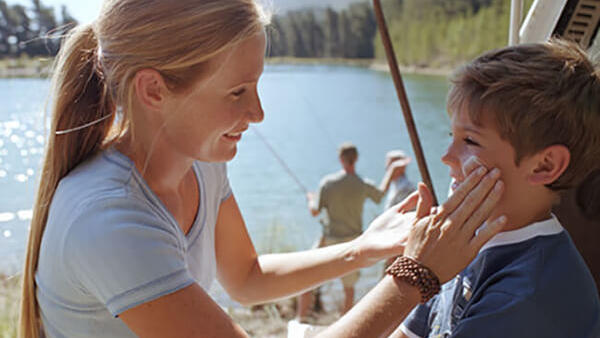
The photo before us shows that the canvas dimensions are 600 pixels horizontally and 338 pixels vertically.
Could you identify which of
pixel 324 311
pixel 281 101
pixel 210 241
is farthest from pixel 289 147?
pixel 210 241

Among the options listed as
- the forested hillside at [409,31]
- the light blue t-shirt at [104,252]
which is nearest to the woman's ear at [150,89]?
the light blue t-shirt at [104,252]

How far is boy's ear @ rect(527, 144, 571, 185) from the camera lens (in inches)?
49.6

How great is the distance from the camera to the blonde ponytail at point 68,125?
1290mm

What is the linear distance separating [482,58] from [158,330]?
928 millimetres

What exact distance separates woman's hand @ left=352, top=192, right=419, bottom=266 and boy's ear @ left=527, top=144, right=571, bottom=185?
1.04ft

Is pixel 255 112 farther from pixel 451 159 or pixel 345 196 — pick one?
pixel 345 196

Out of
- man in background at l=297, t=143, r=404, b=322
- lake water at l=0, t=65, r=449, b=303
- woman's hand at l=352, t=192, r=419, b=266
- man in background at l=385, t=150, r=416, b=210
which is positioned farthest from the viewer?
lake water at l=0, t=65, r=449, b=303

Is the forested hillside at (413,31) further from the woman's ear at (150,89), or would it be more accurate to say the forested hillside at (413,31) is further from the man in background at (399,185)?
the woman's ear at (150,89)

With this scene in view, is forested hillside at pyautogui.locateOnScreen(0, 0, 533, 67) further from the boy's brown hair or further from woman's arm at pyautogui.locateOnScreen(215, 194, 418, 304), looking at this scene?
the boy's brown hair

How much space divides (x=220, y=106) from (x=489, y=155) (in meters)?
0.61

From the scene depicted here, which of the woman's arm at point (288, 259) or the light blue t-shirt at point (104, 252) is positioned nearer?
the light blue t-shirt at point (104, 252)

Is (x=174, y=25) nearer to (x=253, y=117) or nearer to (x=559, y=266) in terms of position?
(x=253, y=117)

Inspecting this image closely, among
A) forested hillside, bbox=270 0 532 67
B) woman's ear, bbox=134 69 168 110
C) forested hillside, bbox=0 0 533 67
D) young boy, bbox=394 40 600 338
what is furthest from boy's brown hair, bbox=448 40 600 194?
forested hillside, bbox=270 0 532 67

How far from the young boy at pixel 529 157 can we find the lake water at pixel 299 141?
4.51 m
